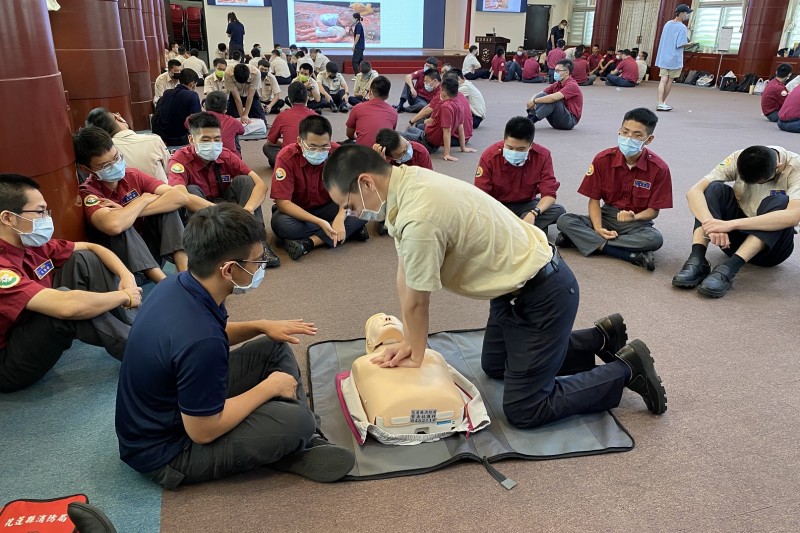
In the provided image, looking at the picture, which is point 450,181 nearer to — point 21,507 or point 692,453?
point 692,453

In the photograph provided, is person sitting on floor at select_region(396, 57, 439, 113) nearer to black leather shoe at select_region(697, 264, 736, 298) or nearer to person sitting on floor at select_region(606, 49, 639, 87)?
black leather shoe at select_region(697, 264, 736, 298)

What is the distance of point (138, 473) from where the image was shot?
2.10 meters

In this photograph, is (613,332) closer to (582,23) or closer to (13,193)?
(13,193)

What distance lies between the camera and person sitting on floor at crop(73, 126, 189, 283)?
3.17m

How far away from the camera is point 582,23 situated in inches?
814

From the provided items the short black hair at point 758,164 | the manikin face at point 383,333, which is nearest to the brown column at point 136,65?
the manikin face at point 383,333

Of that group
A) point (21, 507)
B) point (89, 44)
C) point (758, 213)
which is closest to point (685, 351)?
point (758, 213)

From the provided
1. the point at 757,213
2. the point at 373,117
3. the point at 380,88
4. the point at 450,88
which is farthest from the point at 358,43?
the point at 757,213

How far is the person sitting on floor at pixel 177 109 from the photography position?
7.00 m

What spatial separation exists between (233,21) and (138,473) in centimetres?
1530

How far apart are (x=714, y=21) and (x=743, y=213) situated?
1496 cm

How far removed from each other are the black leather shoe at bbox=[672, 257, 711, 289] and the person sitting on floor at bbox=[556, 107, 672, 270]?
0.23 meters

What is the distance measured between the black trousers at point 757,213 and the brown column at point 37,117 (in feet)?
12.2

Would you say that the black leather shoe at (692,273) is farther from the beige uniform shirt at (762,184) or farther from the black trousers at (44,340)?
the black trousers at (44,340)
